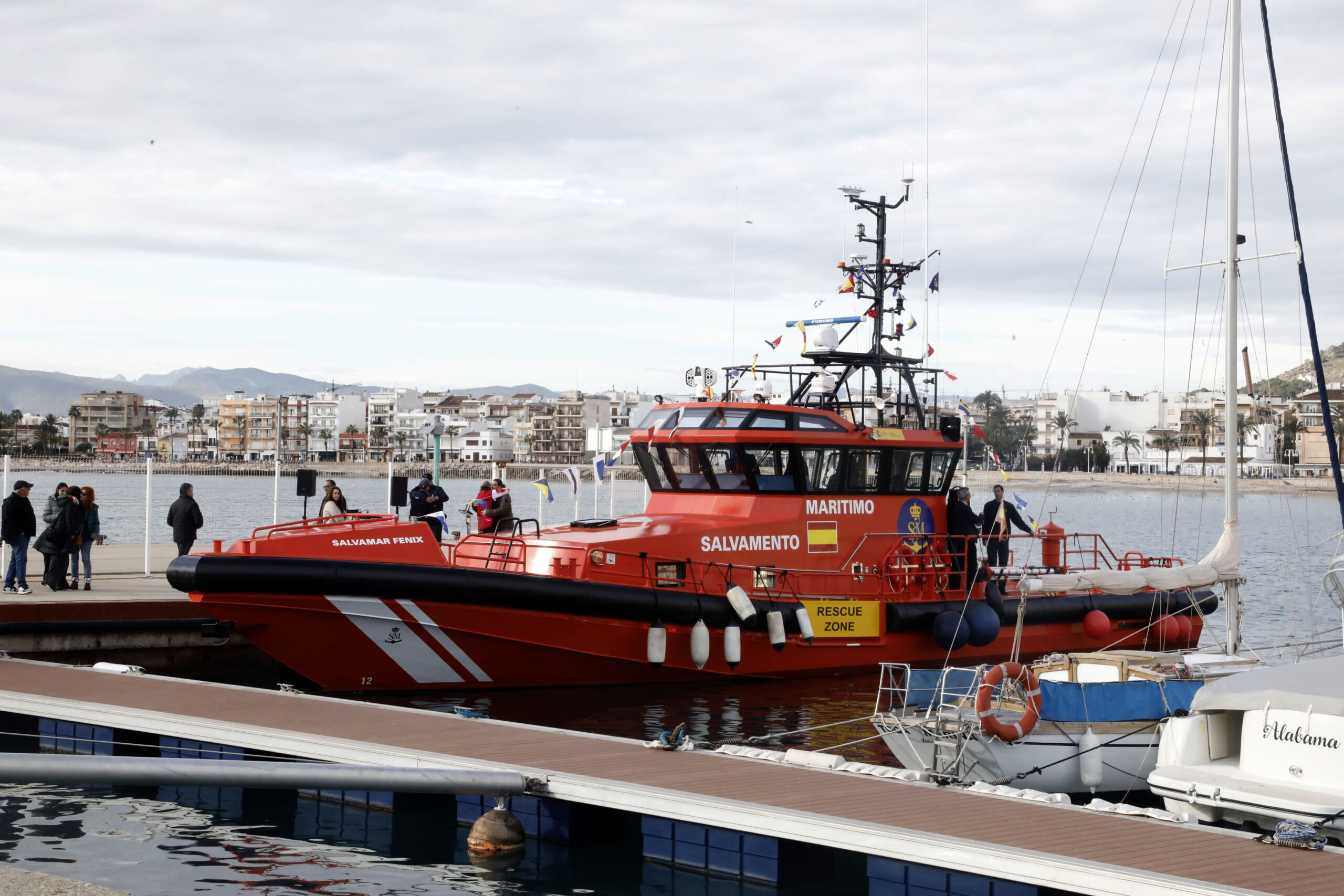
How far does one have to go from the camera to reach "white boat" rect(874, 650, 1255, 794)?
825 cm

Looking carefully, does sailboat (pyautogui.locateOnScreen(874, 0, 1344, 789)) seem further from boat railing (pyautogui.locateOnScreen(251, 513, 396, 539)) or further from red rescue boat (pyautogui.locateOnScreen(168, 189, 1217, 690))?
boat railing (pyautogui.locateOnScreen(251, 513, 396, 539))

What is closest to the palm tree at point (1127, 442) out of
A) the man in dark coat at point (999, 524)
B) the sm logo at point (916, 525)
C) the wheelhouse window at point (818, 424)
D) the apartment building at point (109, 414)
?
the man in dark coat at point (999, 524)

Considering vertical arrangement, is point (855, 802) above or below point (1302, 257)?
below

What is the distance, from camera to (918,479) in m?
13.0

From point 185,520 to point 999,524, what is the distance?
30.0 ft

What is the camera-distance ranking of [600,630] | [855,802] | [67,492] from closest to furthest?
[855,802]
[600,630]
[67,492]

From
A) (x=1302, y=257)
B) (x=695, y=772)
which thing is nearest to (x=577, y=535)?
(x=695, y=772)

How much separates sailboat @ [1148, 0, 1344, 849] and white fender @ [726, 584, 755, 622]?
14.3 ft

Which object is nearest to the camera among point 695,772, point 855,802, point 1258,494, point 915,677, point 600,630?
point 855,802

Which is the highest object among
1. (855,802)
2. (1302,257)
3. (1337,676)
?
(1302,257)

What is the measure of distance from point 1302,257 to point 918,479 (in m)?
4.34

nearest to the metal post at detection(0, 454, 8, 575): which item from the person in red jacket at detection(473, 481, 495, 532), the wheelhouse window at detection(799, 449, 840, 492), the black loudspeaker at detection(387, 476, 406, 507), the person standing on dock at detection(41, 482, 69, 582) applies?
the person standing on dock at detection(41, 482, 69, 582)

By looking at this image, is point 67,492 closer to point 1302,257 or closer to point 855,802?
point 855,802

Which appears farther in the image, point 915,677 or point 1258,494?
point 1258,494
